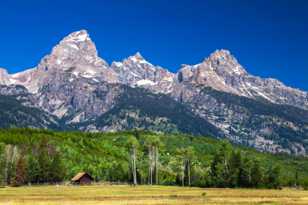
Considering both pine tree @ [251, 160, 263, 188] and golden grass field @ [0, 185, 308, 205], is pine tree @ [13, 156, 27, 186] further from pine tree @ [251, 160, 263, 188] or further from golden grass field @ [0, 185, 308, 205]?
golden grass field @ [0, 185, 308, 205]

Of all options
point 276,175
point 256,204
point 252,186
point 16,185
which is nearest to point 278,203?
point 256,204

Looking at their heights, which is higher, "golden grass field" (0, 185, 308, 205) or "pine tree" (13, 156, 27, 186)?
"pine tree" (13, 156, 27, 186)

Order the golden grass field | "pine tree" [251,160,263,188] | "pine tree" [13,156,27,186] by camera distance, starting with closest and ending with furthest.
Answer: the golden grass field, "pine tree" [251,160,263,188], "pine tree" [13,156,27,186]

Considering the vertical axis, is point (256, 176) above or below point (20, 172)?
below

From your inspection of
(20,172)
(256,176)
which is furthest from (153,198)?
(20,172)

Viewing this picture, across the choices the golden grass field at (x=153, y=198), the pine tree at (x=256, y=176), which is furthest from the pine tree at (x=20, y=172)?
the golden grass field at (x=153, y=198)

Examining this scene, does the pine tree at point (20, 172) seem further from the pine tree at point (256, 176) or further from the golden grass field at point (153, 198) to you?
the golden grass field at point (153, 198)

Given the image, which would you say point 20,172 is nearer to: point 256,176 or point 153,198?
point 256,176

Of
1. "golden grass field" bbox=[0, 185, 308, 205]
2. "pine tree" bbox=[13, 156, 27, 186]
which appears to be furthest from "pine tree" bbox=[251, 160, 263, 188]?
"pine tree" bbox=[13, 156, 27, 186]

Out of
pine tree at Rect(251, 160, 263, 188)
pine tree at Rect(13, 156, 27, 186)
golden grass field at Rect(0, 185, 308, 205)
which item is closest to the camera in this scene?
golden grass field at Rect(0, 185, 308, 205)

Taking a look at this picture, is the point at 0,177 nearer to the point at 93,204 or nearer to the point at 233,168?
the point at 233,168

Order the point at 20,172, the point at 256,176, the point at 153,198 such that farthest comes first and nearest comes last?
the point at 20,172 < the point at 256,176 < the point at 153,198

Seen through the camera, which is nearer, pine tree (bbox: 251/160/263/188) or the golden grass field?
the golden grass field

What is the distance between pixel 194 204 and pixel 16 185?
12325 cm
